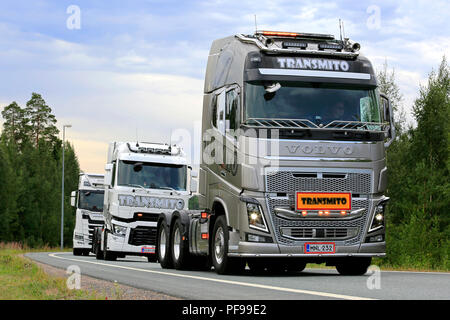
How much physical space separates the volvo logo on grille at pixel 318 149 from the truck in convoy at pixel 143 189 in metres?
11.3

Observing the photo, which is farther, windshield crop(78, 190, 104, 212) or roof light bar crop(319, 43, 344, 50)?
windshield crop(78, 190, 104, 212)

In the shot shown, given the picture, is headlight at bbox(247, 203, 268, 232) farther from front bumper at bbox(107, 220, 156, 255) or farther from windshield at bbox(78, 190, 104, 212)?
windshield at bbox(78, 190, 104, 212)

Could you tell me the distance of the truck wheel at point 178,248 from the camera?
57.8ft

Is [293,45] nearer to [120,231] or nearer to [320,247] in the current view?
[320,247]

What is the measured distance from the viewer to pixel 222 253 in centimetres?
1471

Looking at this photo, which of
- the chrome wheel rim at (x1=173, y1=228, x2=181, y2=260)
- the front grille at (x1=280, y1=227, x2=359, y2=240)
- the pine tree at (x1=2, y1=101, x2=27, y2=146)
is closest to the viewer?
the front grille at (x1=280, y1=227, x2=359, y2=240)

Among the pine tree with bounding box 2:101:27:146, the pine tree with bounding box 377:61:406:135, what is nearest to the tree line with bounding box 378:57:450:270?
the pine tree with bounding box 377:61:406:135

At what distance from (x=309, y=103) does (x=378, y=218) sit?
2.47 m

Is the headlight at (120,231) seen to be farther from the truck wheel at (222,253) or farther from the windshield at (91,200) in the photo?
the windshield at (91,200)

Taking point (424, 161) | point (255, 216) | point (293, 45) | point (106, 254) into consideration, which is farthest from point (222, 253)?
point (424, 161)

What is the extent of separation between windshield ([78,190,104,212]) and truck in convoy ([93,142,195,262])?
11.7 metres

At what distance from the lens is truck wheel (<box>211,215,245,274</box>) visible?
1438cm

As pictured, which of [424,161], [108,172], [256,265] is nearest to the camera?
[256,265]

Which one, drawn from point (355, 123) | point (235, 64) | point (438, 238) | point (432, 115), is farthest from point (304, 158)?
point (432, 115)
